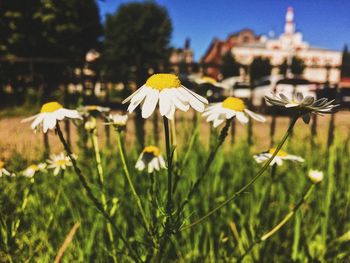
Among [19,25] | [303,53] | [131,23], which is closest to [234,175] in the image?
[19,25]

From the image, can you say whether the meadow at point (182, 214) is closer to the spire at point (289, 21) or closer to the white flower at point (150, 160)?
the white flower at point (150, 160)

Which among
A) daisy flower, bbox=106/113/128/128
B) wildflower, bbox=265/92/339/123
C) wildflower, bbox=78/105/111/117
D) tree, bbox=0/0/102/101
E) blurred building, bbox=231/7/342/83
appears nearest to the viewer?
wildflower, bbox=265/92/339/123

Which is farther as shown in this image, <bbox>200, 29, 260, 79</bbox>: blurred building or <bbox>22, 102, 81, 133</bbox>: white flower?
<bbox>200, 29, 260, 79</bbox>: blurred building

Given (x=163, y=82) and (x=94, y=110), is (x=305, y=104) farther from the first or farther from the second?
(x=94, y=110)

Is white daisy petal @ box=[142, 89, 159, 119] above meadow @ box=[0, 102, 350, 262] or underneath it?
above

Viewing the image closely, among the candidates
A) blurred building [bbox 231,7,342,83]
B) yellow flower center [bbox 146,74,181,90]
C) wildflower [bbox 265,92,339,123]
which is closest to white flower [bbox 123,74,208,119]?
yellow flower center [bbox 146,74,181,90]

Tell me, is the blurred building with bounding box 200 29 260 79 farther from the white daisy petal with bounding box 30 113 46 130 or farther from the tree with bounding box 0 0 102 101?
the white daisy petal with bounding box 30 113 46 130

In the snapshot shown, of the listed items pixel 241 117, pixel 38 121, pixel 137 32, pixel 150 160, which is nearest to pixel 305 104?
pixel 241 117

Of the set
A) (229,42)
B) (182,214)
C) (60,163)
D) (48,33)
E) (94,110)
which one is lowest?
(182,214)

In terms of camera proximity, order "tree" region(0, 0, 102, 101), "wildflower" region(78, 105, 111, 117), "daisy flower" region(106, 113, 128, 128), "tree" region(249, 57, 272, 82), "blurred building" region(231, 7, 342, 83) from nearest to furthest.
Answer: "daisy flower" region(106, 113, 128, 128) < "wildflower" region(78, 105, 111, 117) < "tree" region(249, 57, 272, 82) < "tree" region(0, 0, 102, 101) < "blurred building" region(231, 7, 342, 83)

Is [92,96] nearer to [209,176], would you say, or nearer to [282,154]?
[209,176]
